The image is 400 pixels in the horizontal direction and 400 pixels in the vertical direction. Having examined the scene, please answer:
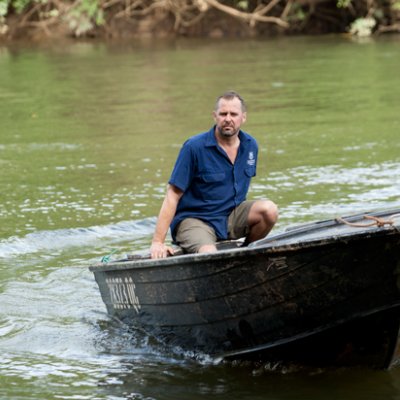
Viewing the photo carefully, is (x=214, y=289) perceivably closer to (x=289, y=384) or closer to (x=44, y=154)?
(x=289, y=384)

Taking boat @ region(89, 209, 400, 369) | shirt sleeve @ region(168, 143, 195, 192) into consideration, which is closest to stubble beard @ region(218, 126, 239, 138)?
shirt sleeve @ region(168, 143, 195, 192)

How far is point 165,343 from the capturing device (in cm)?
652

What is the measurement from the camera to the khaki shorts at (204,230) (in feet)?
21.7

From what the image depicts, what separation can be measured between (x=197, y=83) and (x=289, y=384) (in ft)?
47.1

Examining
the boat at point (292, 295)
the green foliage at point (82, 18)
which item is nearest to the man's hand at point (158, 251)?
the boat at point (292, 295)

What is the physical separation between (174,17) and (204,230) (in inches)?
1028

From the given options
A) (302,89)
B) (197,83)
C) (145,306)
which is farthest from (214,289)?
(197,83)

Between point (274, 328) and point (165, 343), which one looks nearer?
point (274, 328)

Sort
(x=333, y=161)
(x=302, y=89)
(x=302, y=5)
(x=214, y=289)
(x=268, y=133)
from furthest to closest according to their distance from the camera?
(x=302, y=5) < (x=302, y=89) < (x=268, y=133) < (x=333, y=161) < (x=214, y=289)

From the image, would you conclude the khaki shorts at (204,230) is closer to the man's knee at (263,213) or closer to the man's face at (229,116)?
the man's knee at (263,213)

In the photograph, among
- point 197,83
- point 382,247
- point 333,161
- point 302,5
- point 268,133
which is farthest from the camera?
point 302,5

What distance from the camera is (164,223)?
21.3ft

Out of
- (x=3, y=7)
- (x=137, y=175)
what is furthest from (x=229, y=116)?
(x=3, y=7)

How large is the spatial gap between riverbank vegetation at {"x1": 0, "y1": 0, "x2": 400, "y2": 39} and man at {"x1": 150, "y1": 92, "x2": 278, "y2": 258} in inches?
938
